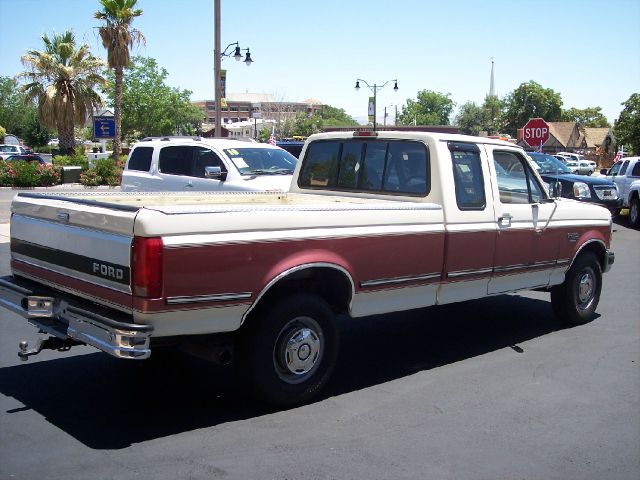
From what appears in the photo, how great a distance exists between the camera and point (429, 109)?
132 m

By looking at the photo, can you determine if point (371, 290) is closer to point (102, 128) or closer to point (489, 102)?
point (102, 128)

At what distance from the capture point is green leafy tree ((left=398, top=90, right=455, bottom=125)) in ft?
408

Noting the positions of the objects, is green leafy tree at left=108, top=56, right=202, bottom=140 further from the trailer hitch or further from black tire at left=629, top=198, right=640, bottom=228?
the trailer hitch

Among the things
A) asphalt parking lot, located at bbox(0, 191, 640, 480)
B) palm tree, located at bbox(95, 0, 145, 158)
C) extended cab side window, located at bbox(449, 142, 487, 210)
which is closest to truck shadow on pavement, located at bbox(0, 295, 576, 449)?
asphalt parking lot, located at bbox(0, 191, 640, 480)

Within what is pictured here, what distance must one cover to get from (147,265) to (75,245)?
876 millimetres

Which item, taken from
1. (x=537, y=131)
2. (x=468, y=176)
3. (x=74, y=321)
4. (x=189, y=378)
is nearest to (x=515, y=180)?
(x=468, y=176)

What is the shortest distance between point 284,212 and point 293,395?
4.44 feet

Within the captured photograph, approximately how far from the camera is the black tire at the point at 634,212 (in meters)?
18.4

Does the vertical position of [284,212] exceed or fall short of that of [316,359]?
it exceeds it

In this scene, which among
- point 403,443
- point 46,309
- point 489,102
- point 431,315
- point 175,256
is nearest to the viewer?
point 175,256

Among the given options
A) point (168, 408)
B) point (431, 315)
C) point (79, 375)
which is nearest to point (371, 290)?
point (168, 408)

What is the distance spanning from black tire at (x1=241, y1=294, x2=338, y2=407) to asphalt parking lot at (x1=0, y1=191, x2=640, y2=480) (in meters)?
0.18

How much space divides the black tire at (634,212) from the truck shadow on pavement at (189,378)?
1188 centimetres

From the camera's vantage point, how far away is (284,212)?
15.6 ft
